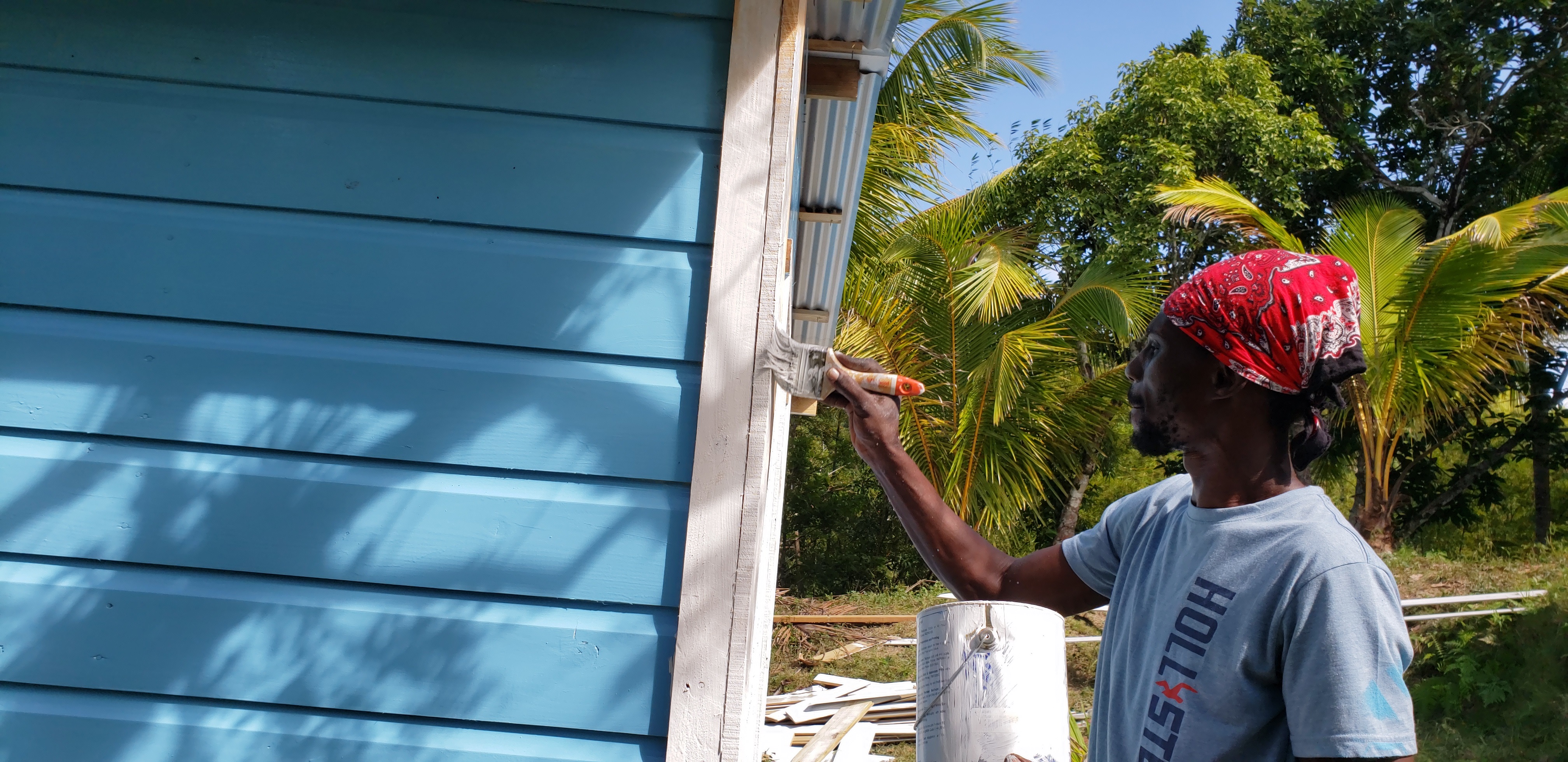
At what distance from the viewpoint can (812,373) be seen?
191cm

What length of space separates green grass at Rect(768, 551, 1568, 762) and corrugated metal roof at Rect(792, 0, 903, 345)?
4794 mm

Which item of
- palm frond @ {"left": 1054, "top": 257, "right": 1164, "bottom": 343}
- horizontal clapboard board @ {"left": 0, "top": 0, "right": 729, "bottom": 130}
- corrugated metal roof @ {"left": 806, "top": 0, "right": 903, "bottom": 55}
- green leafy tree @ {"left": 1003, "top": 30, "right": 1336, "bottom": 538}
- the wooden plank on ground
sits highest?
green leafy tree @ {"left": 1003, "top": 30, "right": 1336, "bottom": 538}

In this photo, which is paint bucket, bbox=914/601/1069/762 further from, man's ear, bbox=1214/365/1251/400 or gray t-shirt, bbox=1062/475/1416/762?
man's ear, bbox=1214/365/1251/400

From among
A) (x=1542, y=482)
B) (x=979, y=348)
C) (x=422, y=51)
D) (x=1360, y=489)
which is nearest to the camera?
(x=422, y=51)

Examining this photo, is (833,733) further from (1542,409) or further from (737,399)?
(1542,409)

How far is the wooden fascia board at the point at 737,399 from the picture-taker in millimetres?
1725

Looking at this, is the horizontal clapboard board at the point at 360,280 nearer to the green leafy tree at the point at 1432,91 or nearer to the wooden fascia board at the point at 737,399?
the wooden fascia board at the point at 737,399

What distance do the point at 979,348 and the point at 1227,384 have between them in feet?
28.4

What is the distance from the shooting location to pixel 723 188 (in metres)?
1.82

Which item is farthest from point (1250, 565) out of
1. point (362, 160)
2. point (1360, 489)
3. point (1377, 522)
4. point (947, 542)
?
point (1360, 489)

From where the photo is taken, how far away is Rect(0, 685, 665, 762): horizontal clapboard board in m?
1.74

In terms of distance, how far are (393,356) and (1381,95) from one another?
1590 centimetres

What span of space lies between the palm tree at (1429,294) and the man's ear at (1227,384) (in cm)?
719

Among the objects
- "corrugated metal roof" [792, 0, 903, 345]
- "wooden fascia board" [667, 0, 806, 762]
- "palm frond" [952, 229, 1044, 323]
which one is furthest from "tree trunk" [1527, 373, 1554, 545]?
"wooden fascia board" [667, 0, 806, 762]
